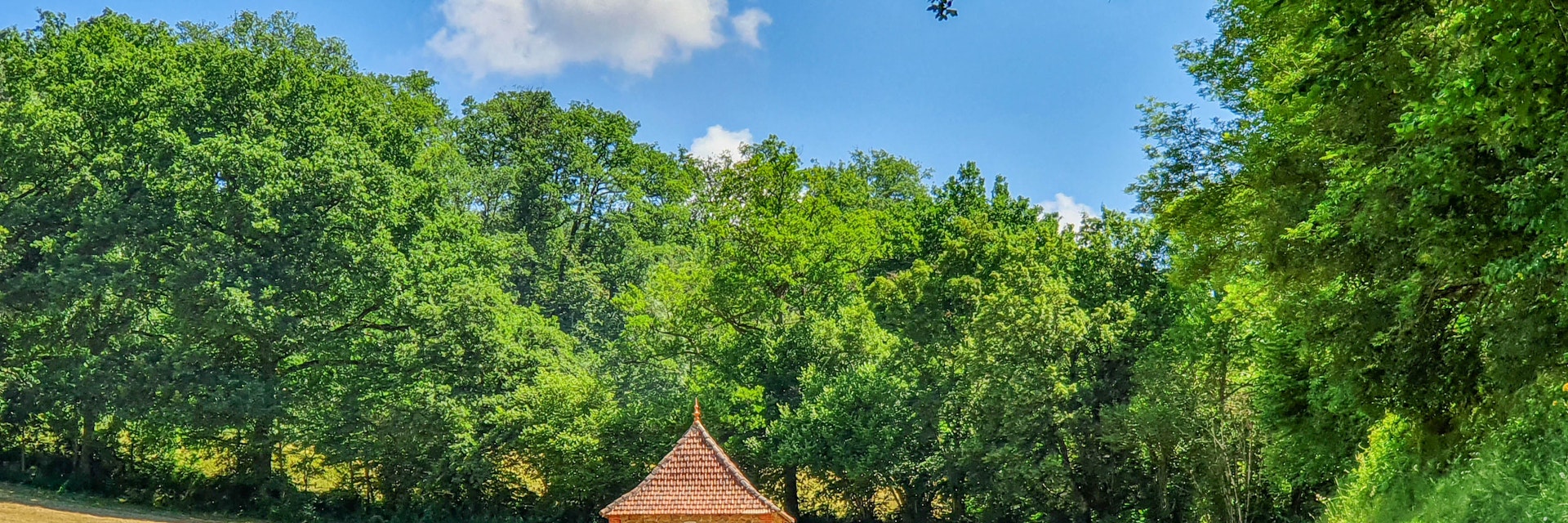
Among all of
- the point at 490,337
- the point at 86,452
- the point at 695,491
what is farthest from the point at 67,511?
the point at 695,491

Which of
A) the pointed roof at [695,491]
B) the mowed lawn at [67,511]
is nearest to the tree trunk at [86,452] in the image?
the mowed lawn at [67,511]

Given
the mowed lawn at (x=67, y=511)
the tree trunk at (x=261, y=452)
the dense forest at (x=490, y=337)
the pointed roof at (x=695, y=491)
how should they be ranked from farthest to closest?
the tree trunk at (x=261, y=452) → the dense forest at (x=490, y=337) → the mowed lawn at (x=67, y=511) → the pointed roof at (x=695, y=491)

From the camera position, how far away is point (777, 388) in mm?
29062

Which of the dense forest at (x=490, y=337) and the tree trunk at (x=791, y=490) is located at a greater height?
the dense forest at (x=490, y=337)

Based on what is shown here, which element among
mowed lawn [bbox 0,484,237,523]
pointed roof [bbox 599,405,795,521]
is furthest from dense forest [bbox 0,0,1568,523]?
pointed roof [bbox 599,405,795,521]

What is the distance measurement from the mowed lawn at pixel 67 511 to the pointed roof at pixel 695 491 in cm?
1453

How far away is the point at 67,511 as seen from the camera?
24.9 meters

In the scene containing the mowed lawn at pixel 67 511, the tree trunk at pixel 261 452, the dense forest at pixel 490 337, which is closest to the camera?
the mowed lawn at pixel 67 511

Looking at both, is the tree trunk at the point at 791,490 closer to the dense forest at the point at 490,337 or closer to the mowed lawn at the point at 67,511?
the dense forest at the point at 490,337

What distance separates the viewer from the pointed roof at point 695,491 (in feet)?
56.4

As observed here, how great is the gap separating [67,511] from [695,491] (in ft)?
56.2

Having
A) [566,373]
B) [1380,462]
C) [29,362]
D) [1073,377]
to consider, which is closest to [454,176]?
[566,373]

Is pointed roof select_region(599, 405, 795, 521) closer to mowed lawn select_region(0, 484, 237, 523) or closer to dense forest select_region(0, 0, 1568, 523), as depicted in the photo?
dense forest select_region(0, 0, 1568, 523)

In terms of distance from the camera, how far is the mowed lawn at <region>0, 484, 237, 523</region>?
23464 mm
